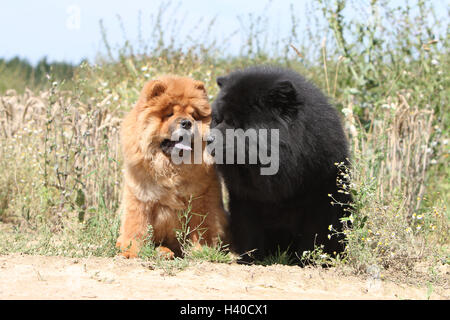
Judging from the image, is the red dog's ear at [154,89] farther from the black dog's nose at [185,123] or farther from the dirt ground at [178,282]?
the dirt ground at [178,282]

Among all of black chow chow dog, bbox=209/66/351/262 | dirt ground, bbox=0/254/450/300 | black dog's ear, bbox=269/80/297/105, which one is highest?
black dog's ear, bbox=269/80/297/105

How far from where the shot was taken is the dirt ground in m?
2.91

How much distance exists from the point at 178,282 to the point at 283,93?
1.59 m

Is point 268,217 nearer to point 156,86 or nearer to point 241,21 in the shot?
point 156,86

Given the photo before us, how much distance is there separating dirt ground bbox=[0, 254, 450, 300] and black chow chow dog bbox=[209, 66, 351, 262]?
0.41 m

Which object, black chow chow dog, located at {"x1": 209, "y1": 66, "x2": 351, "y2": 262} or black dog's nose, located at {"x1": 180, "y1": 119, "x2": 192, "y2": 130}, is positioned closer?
black chow chow dog, located at {"x1": 209, "y1": 66, "x2": 351, "y2": 262}

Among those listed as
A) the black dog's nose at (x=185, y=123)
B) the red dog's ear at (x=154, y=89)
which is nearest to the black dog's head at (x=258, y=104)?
the black dog's nose at (x=185, y=123)

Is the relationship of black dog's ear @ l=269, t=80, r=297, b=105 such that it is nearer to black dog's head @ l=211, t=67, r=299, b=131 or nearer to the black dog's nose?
black dog's head @ l=211, t=67, r=299, b=131

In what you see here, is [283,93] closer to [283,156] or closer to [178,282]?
[283,156]

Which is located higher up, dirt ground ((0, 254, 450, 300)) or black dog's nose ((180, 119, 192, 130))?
black dog's nose ((180, 119, 192, 130))

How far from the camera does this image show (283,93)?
366 centimetres

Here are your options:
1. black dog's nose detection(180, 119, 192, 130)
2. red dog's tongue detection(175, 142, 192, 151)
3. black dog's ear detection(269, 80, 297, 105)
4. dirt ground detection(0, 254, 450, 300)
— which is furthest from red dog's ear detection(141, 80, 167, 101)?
dirt ground detection(0, 254, 450, 300)

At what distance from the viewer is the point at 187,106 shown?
3971 mm
